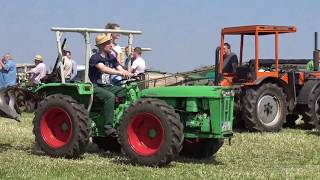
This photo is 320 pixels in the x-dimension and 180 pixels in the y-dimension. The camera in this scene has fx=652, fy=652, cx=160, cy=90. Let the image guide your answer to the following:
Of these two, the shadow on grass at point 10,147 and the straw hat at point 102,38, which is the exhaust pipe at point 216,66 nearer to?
the straw hat at point 102,38

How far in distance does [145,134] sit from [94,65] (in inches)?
48.7

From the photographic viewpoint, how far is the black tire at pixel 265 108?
39.5ft

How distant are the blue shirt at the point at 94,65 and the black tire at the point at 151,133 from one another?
941 millimetres

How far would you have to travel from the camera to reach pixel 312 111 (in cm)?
1278

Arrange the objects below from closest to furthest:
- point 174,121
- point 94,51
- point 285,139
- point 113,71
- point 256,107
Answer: point 174,121
point 113,71
point 94,51
point 285,139
point 256,107

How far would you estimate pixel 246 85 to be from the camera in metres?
12.2

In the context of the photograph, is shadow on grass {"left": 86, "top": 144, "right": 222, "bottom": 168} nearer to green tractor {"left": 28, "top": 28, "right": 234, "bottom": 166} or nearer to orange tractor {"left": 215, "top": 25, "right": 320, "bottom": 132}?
green tractor {"left": 28, "top": 28, "right": 234, "bottom": 166}

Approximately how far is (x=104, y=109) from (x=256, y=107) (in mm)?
4481

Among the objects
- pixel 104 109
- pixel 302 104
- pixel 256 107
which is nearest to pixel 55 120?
pixel 104 109

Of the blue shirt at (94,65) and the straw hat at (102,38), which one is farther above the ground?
the straw hat at (102,38)

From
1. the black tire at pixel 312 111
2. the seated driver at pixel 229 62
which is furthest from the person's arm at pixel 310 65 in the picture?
the seated driver at pixel 229 62

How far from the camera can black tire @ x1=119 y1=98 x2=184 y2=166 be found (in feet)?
24.6

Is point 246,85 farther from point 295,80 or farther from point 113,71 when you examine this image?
point 113,71

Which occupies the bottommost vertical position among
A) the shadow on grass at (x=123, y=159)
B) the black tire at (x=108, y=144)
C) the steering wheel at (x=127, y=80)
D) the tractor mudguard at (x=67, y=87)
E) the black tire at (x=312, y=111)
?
the shadow on grass at (x=123, y=159)
